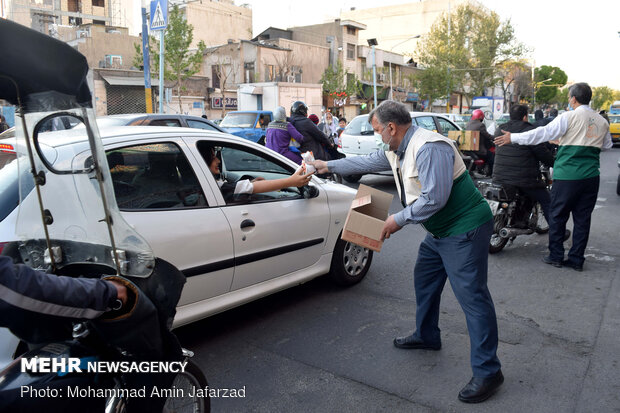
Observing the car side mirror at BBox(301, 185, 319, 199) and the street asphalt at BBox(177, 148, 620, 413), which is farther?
the car side mirror at BBox(301, 185, 319, 199)

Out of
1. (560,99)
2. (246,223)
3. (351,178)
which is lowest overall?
(351,178)

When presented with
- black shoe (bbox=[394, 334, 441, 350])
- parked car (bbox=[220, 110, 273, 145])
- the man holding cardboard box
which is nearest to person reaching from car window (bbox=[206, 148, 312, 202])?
the man holding cardboard box

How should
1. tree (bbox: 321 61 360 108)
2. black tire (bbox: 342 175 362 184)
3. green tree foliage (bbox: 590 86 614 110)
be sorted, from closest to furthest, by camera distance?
black tire (bbox: 342 175 362 184), tree (bbox: 321 61 360 108), green tree foliage (bbox: 590 86 614 110)

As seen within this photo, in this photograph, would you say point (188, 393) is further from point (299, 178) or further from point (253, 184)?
point (299, 178)

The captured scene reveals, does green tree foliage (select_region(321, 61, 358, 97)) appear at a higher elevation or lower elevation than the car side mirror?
higher

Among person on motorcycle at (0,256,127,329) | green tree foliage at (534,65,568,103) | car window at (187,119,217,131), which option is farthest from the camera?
green tree foliage at (534,65,568,103)

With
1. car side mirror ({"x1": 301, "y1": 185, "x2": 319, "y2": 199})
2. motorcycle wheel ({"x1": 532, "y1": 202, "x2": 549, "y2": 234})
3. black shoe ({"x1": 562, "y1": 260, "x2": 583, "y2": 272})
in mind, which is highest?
car side mirror ({"x1": 301, "y1": 185, "x2": 319, "y2": 199})

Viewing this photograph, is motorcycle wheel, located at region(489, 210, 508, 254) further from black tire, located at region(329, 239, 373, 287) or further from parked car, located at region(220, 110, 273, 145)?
parked car, located at region(220, 110, 273, 145)

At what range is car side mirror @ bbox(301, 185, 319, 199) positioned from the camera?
4.51 m

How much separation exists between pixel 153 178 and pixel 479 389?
2.53 m

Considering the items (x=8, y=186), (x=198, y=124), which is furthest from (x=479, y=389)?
(x=198, y=124)

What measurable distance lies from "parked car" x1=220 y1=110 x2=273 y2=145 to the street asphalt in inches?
462

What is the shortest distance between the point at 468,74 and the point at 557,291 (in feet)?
170

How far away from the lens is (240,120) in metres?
17.6
